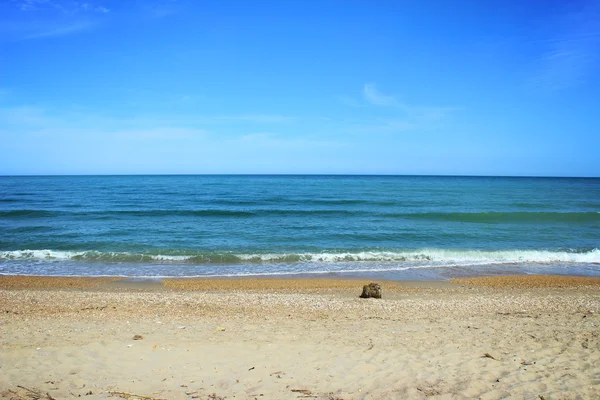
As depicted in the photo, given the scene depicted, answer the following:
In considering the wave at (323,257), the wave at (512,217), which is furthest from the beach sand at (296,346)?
the wave at (512,217)

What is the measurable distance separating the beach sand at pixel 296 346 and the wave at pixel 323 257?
5450 mm

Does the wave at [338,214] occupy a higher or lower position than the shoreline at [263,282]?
higher

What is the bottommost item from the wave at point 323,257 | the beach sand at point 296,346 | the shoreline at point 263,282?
the shoreline at point 263,282

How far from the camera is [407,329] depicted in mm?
7285

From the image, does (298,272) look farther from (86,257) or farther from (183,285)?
(86,257)

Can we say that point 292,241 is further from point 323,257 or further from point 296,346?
point 296,346

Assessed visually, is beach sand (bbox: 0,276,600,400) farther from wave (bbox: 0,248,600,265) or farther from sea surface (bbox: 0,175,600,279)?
wave (bbox: 0,248,600,265)

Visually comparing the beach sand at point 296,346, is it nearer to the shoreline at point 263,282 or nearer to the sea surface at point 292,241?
the shoreline at point 263,282

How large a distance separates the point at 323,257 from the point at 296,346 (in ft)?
34.5

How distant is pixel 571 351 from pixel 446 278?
26.4ft

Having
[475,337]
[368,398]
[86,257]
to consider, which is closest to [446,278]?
[475,337]

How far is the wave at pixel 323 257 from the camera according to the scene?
53.8 feet

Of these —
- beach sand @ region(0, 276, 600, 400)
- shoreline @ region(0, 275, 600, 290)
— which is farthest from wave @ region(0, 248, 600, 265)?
beach sand @ region(0, 276, 600, 400)

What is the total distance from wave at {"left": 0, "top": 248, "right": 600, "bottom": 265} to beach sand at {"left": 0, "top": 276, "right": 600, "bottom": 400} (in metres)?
5.45
